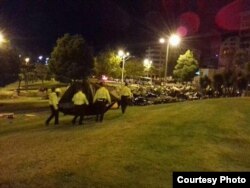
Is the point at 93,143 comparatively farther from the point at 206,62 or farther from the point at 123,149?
the point at 206,62

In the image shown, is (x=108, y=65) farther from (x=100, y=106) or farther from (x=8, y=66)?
(x=100, y=106)

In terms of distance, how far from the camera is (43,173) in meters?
11.8

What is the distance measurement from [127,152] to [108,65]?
72.6m

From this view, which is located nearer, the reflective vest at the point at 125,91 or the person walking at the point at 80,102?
the person walking at the point at 80,102

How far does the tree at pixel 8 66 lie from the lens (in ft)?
236

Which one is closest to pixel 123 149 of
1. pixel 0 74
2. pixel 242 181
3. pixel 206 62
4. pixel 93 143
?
pixel 93 143

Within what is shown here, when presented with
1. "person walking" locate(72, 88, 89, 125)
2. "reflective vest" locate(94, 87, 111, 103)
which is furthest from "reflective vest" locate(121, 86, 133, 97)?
"person walking" locate(72, 88, 89, 125)

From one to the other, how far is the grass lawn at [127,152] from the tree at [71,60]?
168 feet

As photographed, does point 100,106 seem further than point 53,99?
No

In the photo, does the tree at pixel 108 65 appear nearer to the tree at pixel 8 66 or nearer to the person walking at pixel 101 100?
the tree at pixel 8 66

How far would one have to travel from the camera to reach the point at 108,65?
85812 mm

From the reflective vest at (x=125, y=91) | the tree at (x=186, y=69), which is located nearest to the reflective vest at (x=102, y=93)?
the reflective vest at (x=125, y=91)

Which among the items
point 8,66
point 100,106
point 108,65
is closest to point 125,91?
point 100,106

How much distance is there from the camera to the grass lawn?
11578 mm
